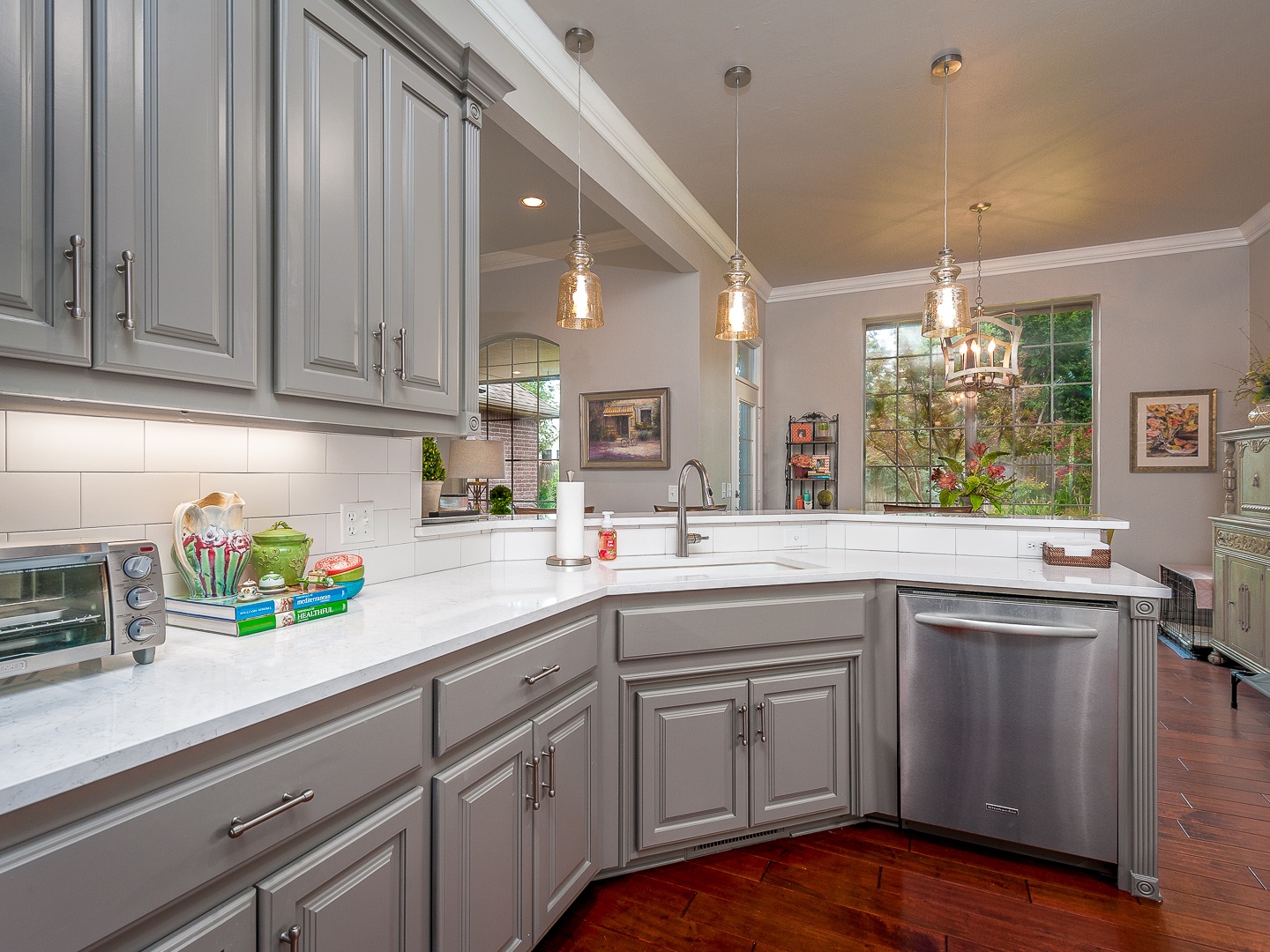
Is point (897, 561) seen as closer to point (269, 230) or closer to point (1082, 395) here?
point (269, 230)

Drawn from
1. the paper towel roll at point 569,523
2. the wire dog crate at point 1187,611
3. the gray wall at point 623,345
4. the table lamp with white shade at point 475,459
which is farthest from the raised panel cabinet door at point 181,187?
the wire dog crate at point 1187,611

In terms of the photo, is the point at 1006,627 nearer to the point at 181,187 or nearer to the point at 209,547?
the point at 209,547

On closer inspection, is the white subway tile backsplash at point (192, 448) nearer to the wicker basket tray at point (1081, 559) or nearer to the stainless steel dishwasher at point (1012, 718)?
the stainless steel dishwasher at point (1012, 718)

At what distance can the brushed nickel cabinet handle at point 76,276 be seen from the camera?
0.98m

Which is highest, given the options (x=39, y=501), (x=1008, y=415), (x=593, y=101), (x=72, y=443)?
(x=593, y=101)

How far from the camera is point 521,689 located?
1.49 m

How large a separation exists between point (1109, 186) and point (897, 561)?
330 centimetres

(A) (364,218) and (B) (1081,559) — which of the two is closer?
(A) (364,218)

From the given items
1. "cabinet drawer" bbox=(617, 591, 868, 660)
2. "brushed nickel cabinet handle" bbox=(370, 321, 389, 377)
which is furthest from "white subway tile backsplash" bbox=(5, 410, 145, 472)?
"cabinet drawer" bbox=(617, 591, 868, 660)

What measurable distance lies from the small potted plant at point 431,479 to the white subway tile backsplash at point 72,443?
3.07 feet

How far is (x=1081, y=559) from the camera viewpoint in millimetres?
2334

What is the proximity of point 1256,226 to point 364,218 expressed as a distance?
5.87 m

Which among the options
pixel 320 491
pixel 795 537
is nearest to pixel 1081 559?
pixel 795 537

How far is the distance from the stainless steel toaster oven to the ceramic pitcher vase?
1.01 feet
